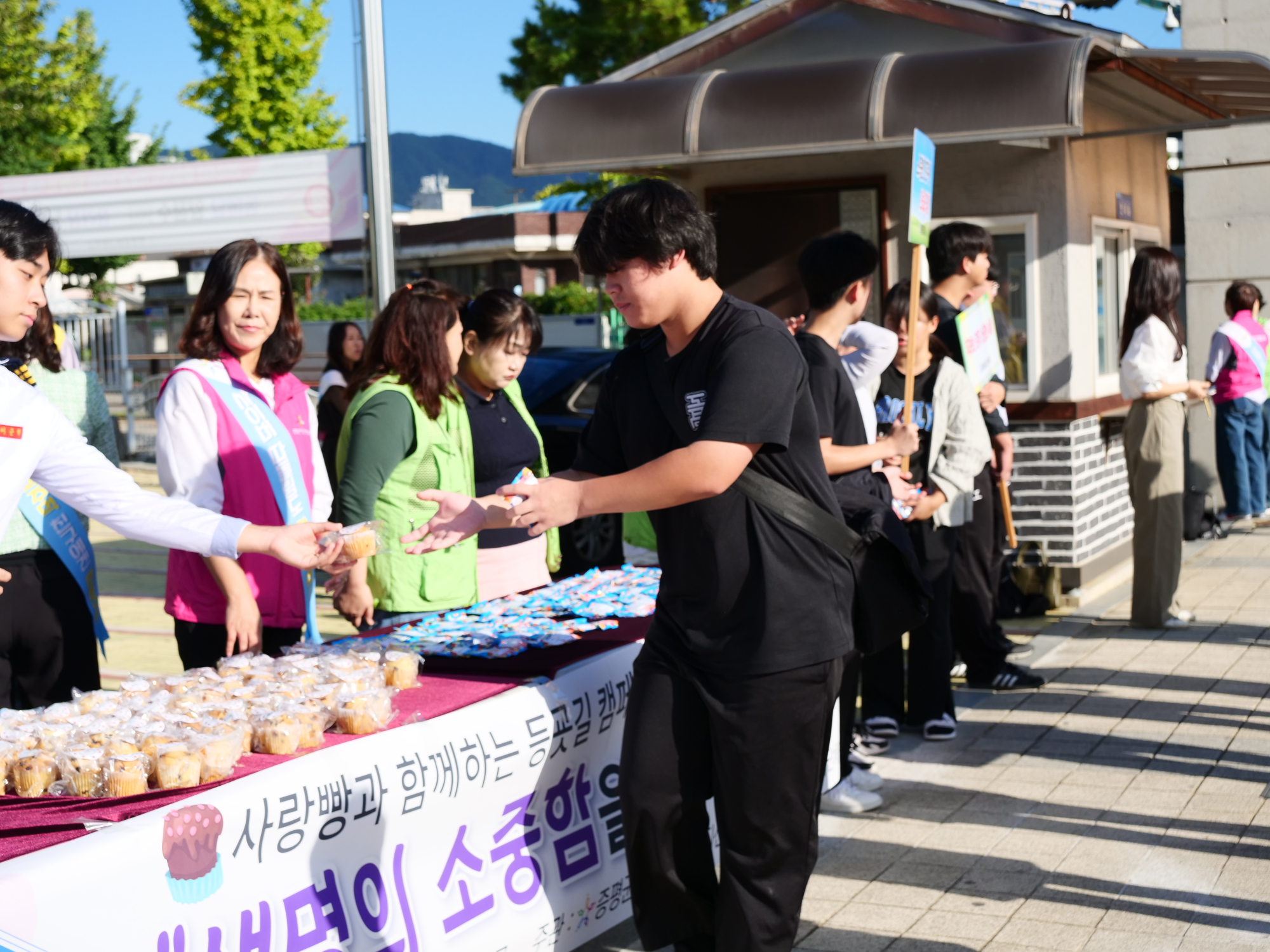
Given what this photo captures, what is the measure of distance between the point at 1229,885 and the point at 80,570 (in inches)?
149

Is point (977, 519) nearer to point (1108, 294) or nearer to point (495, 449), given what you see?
point (495, 449)

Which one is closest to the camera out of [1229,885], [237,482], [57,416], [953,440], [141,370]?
[57,416]

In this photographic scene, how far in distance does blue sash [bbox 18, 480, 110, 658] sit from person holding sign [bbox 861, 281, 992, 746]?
3.19m

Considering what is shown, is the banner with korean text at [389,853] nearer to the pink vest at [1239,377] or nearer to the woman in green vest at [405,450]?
the woman in green vest at [405,450]

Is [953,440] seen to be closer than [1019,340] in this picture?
Yes

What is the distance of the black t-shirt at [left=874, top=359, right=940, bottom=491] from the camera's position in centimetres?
578

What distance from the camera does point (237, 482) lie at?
398 centimetres

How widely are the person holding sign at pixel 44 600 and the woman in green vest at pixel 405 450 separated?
79 cm

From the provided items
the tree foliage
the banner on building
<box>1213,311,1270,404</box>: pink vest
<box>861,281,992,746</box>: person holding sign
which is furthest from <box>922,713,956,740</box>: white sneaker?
the tree foliage

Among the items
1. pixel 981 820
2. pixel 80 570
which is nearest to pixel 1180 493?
pixel 981 820

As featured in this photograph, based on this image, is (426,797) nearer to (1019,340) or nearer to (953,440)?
(953,440)

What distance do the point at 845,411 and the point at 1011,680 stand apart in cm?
293

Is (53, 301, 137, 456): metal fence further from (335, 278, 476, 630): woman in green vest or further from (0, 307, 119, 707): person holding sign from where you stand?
(0, 307, 119, 707): person holding sign

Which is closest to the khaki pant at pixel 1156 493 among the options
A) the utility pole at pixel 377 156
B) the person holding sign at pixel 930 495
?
the person holding sign at pixel 930 495
